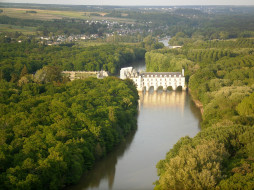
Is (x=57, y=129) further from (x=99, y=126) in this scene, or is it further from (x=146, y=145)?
(x=146, y=145)

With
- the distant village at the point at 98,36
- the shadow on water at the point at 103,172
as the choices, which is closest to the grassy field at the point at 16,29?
the distant village at the point at 98,36

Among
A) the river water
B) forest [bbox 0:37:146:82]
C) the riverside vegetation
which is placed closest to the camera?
the riverside vegetation

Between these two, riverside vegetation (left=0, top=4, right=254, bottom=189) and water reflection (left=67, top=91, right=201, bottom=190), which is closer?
riverside vegetation (left=0, top=4, right=254, bottom=189)

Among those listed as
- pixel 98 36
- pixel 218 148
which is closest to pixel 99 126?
pixel 218 148

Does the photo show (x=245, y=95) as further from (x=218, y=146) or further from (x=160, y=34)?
(x=160, y=34)

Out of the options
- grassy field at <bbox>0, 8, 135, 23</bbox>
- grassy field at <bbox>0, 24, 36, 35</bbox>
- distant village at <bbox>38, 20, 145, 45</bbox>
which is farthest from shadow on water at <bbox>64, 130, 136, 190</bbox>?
grassy field at <bbox>0, 24, 36, 35</bbox>

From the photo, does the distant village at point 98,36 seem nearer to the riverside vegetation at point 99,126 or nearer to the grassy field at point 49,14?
the grassy field at point 49,14

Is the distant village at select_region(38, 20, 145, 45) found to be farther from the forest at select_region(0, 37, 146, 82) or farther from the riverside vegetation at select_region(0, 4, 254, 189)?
the riverside vegetation at select_region(0, 4, 254, 189)

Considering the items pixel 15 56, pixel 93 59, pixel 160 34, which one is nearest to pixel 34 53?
pixel 15 56
